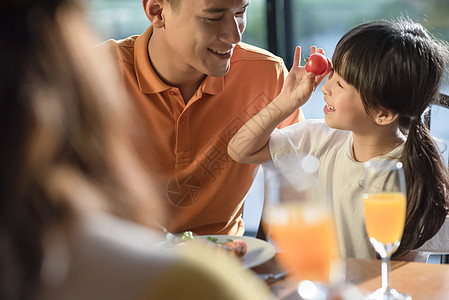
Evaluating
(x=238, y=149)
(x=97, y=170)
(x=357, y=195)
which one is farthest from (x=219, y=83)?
(x=97, y=170)

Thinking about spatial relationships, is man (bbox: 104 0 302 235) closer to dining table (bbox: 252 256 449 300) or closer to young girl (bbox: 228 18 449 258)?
young girl (bbox: 228 18 449 258)

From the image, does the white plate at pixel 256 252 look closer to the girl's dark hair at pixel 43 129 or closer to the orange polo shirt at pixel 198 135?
the orange polo shirt at pixel 198 135

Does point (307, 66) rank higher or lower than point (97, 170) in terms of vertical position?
lower

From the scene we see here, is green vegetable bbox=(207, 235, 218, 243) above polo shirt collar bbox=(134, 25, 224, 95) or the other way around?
the other way around

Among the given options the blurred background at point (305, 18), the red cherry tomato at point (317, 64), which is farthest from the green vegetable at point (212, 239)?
the blurred background at point (305, 18)

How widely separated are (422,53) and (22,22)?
63.2 inches

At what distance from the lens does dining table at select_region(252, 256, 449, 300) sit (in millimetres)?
1249

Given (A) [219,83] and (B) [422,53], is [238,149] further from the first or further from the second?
(B) [422,53]

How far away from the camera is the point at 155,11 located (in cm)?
213

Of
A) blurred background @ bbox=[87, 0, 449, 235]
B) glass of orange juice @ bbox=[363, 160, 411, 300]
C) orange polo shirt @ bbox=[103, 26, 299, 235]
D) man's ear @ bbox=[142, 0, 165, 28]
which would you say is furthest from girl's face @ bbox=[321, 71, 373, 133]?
blurred background @ bbox=[87, 0, 449, 235]

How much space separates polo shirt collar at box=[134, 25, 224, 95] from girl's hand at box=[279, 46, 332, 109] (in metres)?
0.24

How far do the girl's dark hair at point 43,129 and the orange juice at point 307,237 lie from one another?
63cm

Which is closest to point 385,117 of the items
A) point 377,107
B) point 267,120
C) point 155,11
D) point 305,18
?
point 377,107

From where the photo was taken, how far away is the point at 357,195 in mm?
1905
